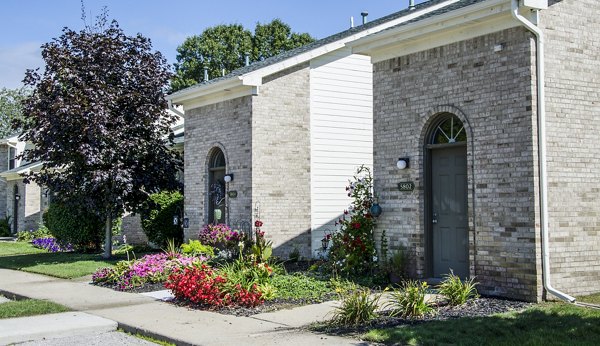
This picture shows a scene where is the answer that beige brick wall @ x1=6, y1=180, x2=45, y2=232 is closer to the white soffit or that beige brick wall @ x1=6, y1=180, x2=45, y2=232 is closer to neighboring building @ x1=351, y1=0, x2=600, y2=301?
the white soffit

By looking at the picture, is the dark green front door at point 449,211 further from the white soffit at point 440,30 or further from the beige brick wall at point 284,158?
the beige brick wall at point 284,158

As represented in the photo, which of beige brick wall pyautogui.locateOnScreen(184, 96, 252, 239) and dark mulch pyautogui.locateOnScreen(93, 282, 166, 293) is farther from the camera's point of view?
beige brick wall pyautogui.locateOnScreen(184, 96, 252, 239)

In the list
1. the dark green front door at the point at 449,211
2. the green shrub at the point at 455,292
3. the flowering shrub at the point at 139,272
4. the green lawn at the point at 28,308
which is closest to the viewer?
the green shrub at the point at 455,292

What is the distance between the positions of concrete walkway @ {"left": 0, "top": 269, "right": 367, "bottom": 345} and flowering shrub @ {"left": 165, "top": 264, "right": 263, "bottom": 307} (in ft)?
1.05

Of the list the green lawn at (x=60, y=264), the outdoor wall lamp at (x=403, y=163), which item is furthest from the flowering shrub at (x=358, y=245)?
the green lawn at (x=60, y=264)

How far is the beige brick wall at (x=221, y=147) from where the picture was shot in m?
16.1

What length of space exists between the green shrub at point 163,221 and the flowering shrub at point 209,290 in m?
8.53

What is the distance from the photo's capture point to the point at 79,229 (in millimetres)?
21000

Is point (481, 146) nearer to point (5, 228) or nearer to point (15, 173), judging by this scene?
point (15, 173)

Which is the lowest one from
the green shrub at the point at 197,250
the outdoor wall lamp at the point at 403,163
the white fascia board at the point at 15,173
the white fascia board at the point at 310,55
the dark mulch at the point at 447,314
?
the dark mulch at the point at 447,314

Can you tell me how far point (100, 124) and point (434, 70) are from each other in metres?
9.08

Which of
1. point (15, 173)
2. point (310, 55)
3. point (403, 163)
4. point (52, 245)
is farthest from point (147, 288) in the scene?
point (15, 173)

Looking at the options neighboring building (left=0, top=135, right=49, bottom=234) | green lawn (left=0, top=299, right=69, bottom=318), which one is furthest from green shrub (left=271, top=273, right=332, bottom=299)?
neighboring building (left=0, top=135, right=49, bottom=234)

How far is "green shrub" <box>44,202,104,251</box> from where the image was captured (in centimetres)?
2097
